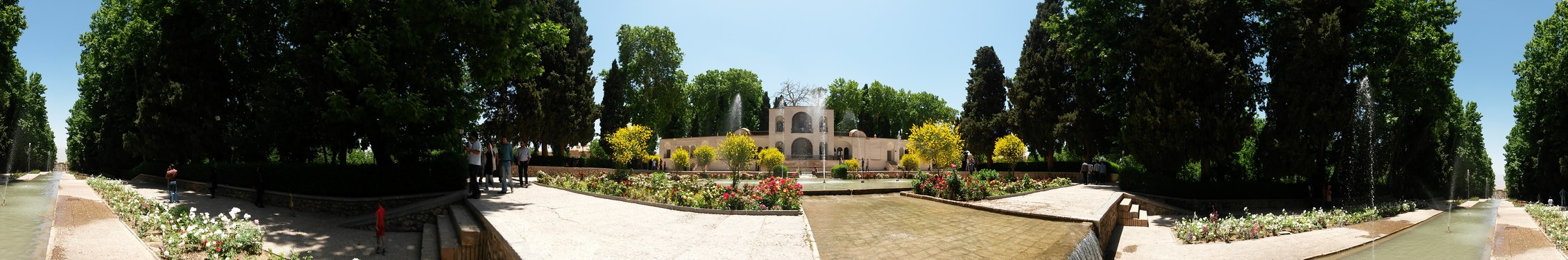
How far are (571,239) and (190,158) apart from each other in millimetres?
18396

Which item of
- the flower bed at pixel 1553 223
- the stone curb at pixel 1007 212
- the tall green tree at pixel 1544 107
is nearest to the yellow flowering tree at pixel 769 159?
the stone curb at pixel 1007 212

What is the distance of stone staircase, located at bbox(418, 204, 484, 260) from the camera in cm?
731

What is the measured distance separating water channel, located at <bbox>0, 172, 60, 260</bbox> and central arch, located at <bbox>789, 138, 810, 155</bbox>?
34.7 m

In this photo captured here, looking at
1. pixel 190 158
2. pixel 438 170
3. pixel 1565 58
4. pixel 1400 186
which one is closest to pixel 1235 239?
pixel 438 170

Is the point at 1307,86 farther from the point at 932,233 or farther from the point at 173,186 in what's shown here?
the point at 173,186

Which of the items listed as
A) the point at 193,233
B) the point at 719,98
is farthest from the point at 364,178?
the point at 719,98

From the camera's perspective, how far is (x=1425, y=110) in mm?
18766

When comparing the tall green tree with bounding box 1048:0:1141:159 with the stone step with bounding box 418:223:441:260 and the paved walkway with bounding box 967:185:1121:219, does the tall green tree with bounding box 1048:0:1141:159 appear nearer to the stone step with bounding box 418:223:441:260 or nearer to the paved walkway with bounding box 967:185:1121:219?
the paved walkway with bounding box 967:185:1121:219

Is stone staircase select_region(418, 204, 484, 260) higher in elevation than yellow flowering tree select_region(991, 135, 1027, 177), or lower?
lower

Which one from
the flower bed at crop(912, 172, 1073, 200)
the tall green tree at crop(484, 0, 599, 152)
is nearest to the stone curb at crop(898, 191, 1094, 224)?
the flower bed at crop(912, 172, 1073, 200)

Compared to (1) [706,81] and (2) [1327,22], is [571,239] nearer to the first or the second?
(2) [1327,22]

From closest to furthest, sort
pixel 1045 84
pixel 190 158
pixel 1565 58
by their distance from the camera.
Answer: pixel 190 158
pixel 1565 58
pixel 1045 84

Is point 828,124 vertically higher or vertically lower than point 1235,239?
higher

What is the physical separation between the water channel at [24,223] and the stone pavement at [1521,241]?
60.5 ft
